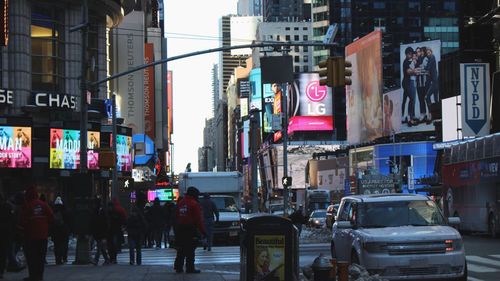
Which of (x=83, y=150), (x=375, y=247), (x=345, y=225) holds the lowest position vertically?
(x=375, y=247)

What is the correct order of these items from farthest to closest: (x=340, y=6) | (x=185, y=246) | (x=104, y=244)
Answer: (x=340, y=6)
(x=104, y=244)
(x=185, y=246)

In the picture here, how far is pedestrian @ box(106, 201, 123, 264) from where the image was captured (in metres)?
21.2

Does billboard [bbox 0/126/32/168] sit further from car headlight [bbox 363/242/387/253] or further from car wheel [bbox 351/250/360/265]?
car headlight [bbox 363/242/387/253]

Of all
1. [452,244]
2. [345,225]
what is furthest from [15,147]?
[452,244]

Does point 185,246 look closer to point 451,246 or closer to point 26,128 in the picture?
point 451,246

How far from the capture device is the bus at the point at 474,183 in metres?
31.5

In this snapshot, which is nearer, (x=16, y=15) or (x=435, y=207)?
(x=435, y=207)

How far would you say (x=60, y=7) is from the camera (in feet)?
156

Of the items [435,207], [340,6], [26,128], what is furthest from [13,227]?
[340,6]

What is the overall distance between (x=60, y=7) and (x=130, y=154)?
37.8 feet

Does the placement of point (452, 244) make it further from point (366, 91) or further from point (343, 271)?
point (366, 91)

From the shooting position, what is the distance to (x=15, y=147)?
1754 inches

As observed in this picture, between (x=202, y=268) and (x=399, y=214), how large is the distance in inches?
236

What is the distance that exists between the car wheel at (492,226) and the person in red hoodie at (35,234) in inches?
817
